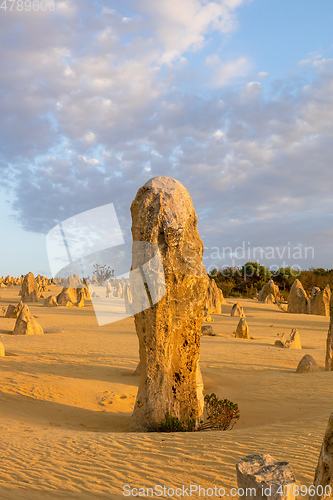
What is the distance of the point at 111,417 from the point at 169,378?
1.64 m

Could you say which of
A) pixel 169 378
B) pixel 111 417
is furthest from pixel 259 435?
pixel 111 417

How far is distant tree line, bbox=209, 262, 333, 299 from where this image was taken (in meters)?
42.8

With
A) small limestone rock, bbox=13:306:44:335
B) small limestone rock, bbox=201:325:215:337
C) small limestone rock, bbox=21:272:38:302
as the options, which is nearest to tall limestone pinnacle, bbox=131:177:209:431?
small limestone rock, bbox=201:325:215:337

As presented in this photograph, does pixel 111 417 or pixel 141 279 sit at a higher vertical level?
pixel 141 279

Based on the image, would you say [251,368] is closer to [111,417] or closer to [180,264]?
[111,417]

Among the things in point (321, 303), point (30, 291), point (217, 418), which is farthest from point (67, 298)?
point (217, 418)

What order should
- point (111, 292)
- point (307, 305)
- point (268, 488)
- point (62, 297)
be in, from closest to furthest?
point (268, 488), point (307, 305), point (62, 297), point (111, 292)

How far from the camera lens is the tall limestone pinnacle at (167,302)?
6484mm

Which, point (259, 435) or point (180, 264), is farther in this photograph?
point (180, 264)

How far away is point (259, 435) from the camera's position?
530cm

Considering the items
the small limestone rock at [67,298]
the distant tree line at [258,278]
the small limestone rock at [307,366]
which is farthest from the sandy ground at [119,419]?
the distant tree line at [258,278]

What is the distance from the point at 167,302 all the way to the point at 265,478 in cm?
401

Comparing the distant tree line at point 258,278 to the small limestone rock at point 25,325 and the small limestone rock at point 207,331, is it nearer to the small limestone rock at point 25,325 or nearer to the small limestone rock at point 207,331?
the small limestone rock at point 207,331

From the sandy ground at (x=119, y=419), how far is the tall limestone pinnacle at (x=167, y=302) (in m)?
0.78
